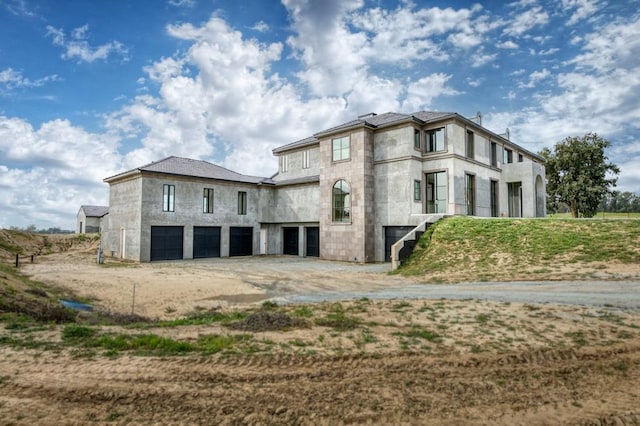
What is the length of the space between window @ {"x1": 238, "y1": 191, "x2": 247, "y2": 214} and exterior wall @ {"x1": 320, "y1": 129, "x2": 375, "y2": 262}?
9.50m

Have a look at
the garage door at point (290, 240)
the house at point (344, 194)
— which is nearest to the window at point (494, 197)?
the house at point (344, 194)

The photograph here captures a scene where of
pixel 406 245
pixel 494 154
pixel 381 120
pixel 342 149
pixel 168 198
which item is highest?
pixel 381 120

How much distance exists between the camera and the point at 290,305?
11094mm

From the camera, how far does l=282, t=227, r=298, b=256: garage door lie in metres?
33.8

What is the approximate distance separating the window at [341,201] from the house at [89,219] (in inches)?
1980

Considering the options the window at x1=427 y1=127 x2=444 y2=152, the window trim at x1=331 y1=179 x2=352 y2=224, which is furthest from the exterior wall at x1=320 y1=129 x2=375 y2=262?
the window at x1=427 y1=127 x2=444 y2=152

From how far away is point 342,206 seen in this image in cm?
2777

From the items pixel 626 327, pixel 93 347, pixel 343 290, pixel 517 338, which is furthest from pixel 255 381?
pixel 343 290

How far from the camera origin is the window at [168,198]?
28.1 meters

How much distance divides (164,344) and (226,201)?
2620 centimetres

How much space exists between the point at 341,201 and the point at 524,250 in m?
13.6

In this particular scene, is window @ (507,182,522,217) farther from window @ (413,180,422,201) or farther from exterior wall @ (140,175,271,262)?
exterior wall @ (140,175,271,262)

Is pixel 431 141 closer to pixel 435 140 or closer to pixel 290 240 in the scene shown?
pixel 435 140

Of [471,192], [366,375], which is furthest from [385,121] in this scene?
[366,375]
